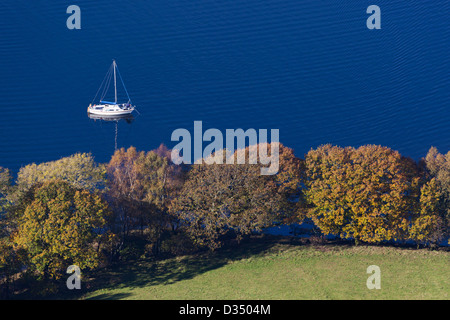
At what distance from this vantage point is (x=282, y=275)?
213 feet

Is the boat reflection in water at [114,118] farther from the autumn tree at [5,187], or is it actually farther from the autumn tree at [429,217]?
the autumn tree at [429,217]

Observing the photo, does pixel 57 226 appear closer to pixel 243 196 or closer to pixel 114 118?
pixel 243 196

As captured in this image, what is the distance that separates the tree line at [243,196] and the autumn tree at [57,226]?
1.64 feet

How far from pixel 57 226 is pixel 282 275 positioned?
83.7 ft

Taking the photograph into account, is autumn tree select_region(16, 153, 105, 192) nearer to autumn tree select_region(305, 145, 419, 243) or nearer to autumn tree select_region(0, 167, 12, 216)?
autumn tree select_region(0, 167, 12, 216)

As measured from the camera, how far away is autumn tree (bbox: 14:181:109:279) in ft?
209

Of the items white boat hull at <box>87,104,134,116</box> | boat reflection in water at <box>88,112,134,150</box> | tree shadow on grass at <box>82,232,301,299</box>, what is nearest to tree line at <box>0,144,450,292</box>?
tree shadow on grass at <box>82,232,301,299</box>

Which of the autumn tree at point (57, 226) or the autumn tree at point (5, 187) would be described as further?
the autumn tree at point (5, 187)

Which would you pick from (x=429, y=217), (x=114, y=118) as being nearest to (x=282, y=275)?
(x=429, y=217)

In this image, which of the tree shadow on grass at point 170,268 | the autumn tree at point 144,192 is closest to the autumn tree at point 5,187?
the autumn tree at point 144,192

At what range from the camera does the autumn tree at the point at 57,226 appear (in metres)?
63.7

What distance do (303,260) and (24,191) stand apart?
3364cm
